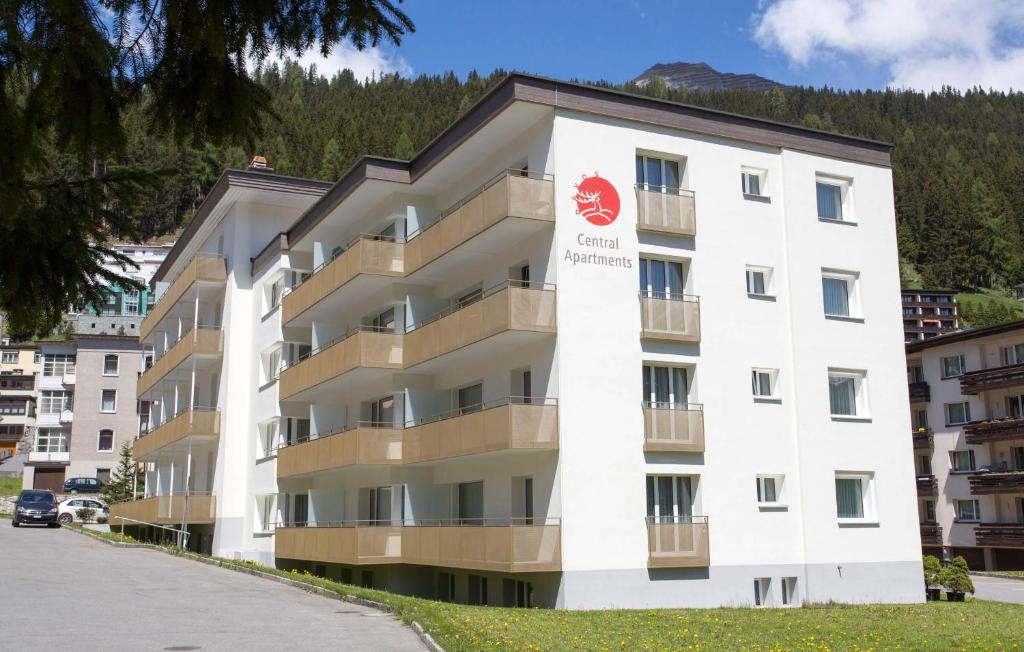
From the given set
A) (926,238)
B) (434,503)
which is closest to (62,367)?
(434,503)

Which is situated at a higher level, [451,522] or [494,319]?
[494,319]

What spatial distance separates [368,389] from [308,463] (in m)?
3.01

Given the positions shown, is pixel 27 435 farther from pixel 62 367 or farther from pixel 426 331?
pixel 426 331

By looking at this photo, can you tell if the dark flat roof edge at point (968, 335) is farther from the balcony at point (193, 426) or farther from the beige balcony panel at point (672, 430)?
the balcony at point (193, 426)

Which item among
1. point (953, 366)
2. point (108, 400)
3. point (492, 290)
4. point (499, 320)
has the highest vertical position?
point (108, 400)

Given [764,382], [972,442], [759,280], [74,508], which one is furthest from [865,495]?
[74,508]

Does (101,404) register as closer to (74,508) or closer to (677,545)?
(74,508)

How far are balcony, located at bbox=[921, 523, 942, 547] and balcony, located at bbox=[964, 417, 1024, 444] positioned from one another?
5.20 m

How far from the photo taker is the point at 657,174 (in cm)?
2706

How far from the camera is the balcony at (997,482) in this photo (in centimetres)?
4959

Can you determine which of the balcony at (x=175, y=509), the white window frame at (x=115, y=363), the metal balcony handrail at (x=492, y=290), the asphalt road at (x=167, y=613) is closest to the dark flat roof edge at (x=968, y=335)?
the metal balcony handrail at (x=492, y=290)

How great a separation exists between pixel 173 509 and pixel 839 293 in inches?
1057

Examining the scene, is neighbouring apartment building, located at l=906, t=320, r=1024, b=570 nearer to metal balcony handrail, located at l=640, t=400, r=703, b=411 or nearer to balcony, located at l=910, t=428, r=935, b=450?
balcony, located at l=910, t=428, r=935, b=450

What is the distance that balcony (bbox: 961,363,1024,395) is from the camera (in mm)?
50438
